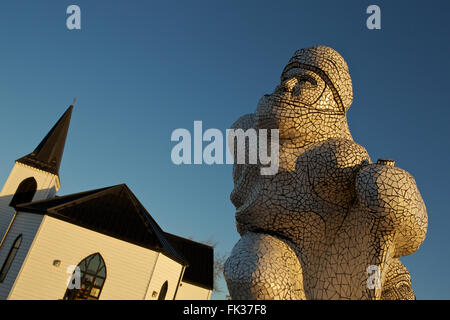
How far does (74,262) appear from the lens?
14531mm

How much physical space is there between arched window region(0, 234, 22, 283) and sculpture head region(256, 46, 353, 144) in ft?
52.2

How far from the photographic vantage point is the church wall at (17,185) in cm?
2330

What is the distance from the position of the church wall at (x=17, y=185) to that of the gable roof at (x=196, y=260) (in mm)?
9388

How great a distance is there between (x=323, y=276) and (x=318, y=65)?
2302 millimetres

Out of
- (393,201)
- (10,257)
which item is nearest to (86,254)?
(10,257)

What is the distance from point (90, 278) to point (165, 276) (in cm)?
351

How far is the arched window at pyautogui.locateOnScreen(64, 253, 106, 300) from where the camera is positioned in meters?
14.4

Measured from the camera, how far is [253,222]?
3641 mm

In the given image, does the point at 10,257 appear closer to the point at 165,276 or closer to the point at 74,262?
the point at 74,262

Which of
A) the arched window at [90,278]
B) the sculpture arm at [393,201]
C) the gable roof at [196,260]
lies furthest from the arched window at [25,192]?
the sculpture arm at [393,201]

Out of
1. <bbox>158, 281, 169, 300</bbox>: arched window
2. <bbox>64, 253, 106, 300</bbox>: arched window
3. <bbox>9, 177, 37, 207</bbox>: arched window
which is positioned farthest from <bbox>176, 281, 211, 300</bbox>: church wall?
<bbox>9, 177, 37, 207</bbox>: arched window

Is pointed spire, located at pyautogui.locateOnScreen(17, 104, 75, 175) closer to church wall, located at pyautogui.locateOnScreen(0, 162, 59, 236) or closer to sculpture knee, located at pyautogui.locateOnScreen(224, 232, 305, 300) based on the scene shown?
church wall, located at pyautogui.locateOnScreen(0, 162, 59, 236)
